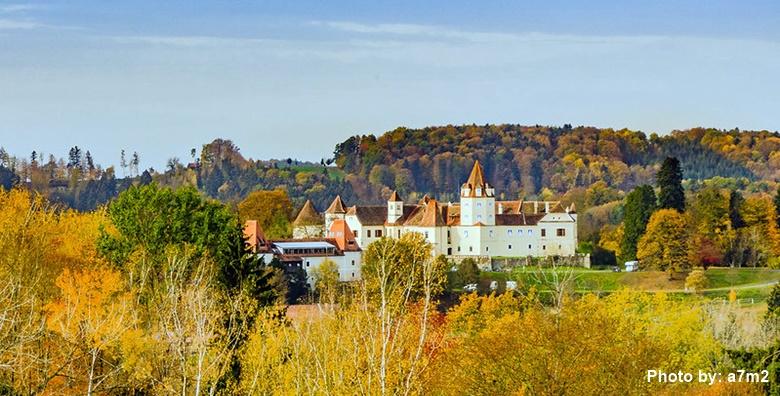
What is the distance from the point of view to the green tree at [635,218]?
2901 inches

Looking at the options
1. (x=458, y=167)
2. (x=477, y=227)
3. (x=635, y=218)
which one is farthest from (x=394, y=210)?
(x=458, y=167)

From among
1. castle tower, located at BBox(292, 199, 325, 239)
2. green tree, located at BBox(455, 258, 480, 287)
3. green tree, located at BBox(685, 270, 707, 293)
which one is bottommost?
green tree, located at BBox(685, 270, 707, 293)

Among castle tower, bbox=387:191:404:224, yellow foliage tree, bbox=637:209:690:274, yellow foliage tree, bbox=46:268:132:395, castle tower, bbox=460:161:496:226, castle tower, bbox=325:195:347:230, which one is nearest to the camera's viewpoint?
yellow foliage tree, bbox=46:268:132:395

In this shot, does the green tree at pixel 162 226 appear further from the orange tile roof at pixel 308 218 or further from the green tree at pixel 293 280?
the orange tile roof at pixel 308 218

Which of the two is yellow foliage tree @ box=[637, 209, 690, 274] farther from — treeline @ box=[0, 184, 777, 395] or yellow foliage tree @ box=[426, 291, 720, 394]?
yellow foliage tree @ box=[426, 291, 720, 394]

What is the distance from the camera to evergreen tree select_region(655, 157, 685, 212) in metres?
74.9

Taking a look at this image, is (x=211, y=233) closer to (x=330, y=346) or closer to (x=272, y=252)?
(x=330, y=346)

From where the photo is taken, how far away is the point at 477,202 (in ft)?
259

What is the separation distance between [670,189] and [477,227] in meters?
11.1

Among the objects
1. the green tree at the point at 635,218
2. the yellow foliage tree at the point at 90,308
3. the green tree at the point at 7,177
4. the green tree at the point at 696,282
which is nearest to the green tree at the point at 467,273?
the green tree at the point at 635,218

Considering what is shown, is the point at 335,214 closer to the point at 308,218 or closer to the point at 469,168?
the point at 308,218

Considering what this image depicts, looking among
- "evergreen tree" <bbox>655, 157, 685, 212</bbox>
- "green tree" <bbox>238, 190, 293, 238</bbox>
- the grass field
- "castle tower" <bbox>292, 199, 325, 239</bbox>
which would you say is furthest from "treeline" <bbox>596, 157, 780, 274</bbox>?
"green tree" <bbox>238, 190, 293, 238</bbox>

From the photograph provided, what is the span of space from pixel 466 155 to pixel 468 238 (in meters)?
93.0

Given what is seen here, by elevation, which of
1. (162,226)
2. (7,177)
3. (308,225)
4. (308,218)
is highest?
(7,177)
